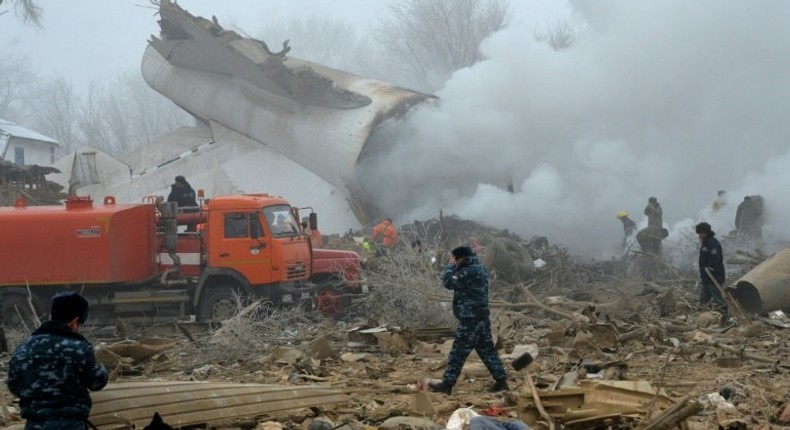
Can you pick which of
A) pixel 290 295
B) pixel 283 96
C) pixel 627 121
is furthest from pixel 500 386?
pixel 283 96

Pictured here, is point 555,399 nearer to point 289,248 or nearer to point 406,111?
point 289,248

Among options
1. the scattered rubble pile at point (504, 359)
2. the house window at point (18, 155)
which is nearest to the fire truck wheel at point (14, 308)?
the scattered rubble pile at point (504, 359)

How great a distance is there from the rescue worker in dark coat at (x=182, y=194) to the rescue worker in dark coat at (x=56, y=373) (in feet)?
39.9

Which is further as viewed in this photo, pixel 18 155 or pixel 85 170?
pixel 18 155

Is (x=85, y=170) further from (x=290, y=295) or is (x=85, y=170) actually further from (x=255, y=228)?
(x=290, y=295)

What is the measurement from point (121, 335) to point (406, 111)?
1392 cm

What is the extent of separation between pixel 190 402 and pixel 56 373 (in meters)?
2.16

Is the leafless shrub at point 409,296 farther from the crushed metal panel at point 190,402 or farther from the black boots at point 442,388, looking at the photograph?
the crushed metal panel at point 190,402

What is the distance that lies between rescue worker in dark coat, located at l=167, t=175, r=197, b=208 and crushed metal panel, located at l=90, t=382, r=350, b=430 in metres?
9.90

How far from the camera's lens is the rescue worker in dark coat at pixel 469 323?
849cm

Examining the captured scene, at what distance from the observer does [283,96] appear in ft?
92.6

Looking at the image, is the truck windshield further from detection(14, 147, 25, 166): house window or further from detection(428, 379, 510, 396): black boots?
detection(14, 147, 25, 166): house window

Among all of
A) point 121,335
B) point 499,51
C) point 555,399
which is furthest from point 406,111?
point 555,399

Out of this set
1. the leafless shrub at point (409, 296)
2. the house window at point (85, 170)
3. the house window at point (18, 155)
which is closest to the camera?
the leafless shrub at point (409, 296)
